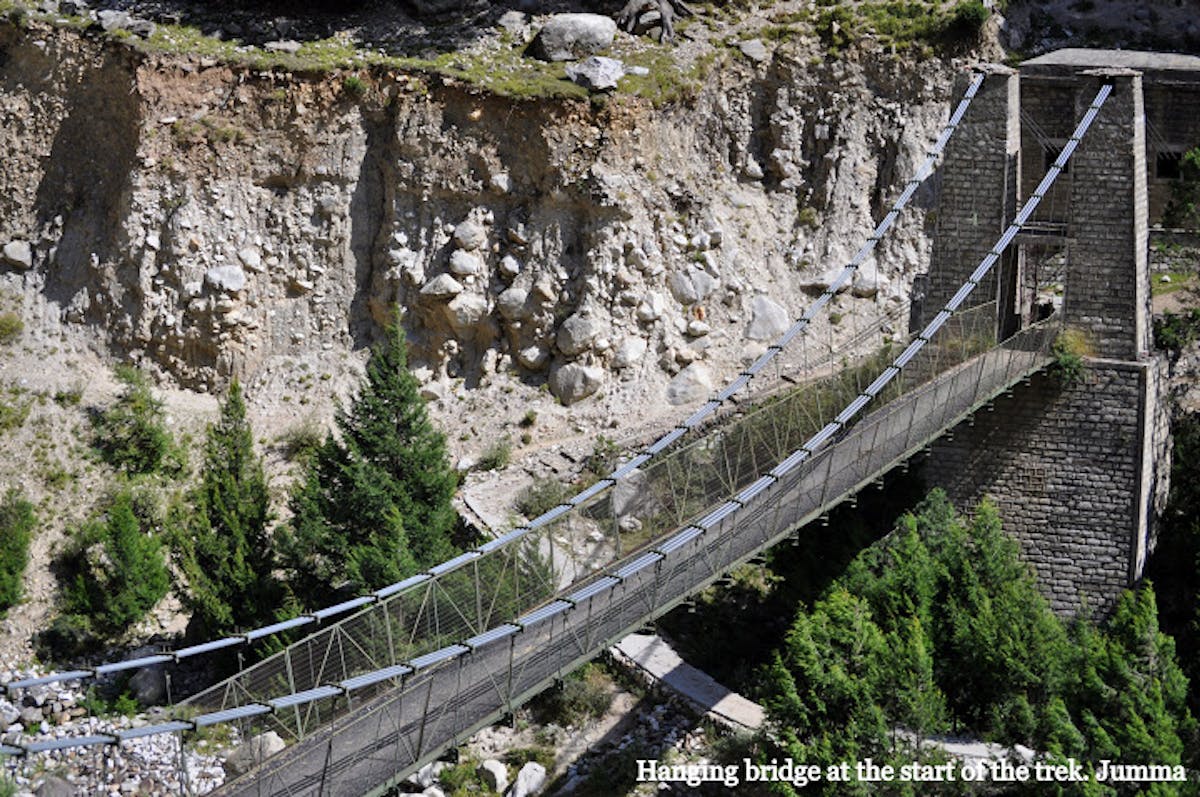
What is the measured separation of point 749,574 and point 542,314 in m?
5.15

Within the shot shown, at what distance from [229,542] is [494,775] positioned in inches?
204

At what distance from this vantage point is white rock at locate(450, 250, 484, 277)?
28969 mm

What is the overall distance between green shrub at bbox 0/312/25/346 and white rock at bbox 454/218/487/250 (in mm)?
6567

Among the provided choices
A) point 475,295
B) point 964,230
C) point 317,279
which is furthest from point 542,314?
point 964,230

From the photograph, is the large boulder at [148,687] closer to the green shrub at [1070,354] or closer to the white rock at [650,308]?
the white rock at [650,308]

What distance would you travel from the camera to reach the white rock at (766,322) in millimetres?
28923

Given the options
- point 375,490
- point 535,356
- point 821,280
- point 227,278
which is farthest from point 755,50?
point 375,490

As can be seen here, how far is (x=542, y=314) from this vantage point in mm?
28875

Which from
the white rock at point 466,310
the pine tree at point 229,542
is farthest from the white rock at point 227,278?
the white rock at point 466,310

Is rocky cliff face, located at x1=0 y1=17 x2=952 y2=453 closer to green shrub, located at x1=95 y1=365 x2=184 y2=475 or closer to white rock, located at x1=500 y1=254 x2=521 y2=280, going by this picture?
white rock, located at x1=500 y1=254 x2=521 y2=280

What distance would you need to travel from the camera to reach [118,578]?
26.9m

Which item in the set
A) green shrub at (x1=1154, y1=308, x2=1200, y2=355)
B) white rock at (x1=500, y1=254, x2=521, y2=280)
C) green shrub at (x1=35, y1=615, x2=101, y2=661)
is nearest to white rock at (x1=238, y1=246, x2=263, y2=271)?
white rock at (x1=500, y1=254, x2=521, y2=280)

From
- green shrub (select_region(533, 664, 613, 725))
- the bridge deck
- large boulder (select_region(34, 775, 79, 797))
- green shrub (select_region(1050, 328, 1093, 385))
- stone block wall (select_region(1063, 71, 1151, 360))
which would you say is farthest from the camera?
stone block wall (select_region(1063, 71, 1151, 360))

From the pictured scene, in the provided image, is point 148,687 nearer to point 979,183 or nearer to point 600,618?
point 600,618
